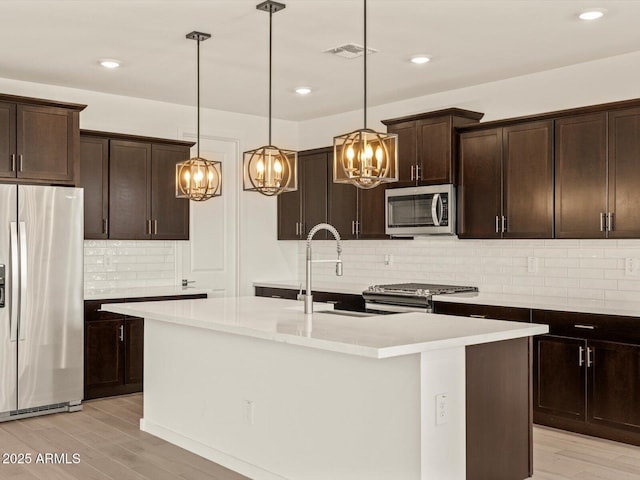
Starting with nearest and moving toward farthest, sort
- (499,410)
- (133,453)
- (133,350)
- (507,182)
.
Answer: (499,410)
(133,453)
(507,182)
(133,350)

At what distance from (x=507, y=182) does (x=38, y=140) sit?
3817 millimetres

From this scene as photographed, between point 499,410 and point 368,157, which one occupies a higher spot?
point 368,157

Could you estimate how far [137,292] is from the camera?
614cm

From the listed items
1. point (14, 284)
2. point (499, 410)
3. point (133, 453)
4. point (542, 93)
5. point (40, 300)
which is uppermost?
point (542, 93)

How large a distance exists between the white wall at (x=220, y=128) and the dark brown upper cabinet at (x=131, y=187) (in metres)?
0.28

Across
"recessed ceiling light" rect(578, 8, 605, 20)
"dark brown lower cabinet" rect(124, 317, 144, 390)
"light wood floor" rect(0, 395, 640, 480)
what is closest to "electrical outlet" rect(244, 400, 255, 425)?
"light wood floor" rect(0, 395, 640, 480)


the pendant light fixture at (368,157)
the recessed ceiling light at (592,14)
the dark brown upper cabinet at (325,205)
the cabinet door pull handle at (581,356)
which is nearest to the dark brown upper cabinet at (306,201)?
the dark brown upper cabinet at (325,205)

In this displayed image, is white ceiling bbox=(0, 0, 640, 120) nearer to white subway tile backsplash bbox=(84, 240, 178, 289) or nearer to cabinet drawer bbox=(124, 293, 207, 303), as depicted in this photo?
white subway tile backsplash bbox=(84, 240, 178, 289)

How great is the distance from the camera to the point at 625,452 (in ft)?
14.5

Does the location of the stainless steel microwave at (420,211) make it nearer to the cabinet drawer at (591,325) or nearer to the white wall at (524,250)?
the white wall at (524,250)

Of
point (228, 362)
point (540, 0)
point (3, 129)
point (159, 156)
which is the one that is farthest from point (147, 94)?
point (540, 0)

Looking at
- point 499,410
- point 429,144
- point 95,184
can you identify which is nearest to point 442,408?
point 499,410

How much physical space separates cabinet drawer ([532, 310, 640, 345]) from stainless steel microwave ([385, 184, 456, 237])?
128 centimetres

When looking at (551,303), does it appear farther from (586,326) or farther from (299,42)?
(299,42)
